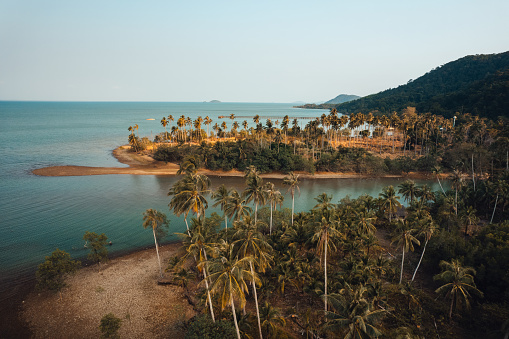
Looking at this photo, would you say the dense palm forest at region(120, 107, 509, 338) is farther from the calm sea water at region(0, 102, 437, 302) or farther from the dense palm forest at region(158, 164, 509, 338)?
the calm sea water at region(0, 102, 437, 302)

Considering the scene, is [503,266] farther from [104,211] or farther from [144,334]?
[104,211]

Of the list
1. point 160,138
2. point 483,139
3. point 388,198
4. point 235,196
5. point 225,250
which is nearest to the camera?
point 225,250

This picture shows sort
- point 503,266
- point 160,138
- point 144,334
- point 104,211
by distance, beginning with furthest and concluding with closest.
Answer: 1. point 160,138
2. point 104,211
3. point 503,266
4. point 144,334

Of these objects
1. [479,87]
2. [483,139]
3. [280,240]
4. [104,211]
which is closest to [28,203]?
[104,211]

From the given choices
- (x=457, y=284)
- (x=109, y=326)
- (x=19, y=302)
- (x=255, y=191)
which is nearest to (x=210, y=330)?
(x=109, y=326)

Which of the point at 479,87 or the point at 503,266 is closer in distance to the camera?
the point at 503,266

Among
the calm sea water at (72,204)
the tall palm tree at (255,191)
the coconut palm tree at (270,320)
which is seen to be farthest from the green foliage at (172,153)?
the coconut palm tree at (270,320)

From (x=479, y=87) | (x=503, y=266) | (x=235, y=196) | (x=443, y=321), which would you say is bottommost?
(x=443, y=321)

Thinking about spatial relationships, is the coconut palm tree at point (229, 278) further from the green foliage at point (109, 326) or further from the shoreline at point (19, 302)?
the shoreline at point (19, 302)
